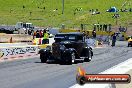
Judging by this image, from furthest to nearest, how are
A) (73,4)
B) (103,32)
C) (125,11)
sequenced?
(73,4) → (125,11) → (103,32)

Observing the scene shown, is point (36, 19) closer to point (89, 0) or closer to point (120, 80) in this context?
point (89, 0)

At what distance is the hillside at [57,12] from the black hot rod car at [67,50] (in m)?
76.1

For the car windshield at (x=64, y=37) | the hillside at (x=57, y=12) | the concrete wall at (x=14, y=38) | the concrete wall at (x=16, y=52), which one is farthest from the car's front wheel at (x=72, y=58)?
the hillside at (x=57, y=12)

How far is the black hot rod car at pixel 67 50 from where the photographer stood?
2423 cm

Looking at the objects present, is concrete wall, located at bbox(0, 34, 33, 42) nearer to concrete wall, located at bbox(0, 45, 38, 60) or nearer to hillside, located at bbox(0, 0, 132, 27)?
concrete wall, located at bbox(0, 45, 38, 60)

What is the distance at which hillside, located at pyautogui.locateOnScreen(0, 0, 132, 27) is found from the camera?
107125mm

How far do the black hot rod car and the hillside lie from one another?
250 ft

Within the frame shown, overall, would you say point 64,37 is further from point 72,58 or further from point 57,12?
point 57,12

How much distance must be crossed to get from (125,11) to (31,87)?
4184 inches

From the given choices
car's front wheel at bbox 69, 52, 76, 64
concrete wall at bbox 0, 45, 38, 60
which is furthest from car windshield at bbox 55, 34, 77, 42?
concrete wall at bbox 0, 45, 38, 60

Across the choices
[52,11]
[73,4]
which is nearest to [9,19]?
[52,11]

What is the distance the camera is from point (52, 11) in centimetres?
12275

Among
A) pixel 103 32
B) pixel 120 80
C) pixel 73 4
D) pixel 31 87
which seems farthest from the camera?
pixel 73 4

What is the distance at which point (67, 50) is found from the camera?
24.1 meters
